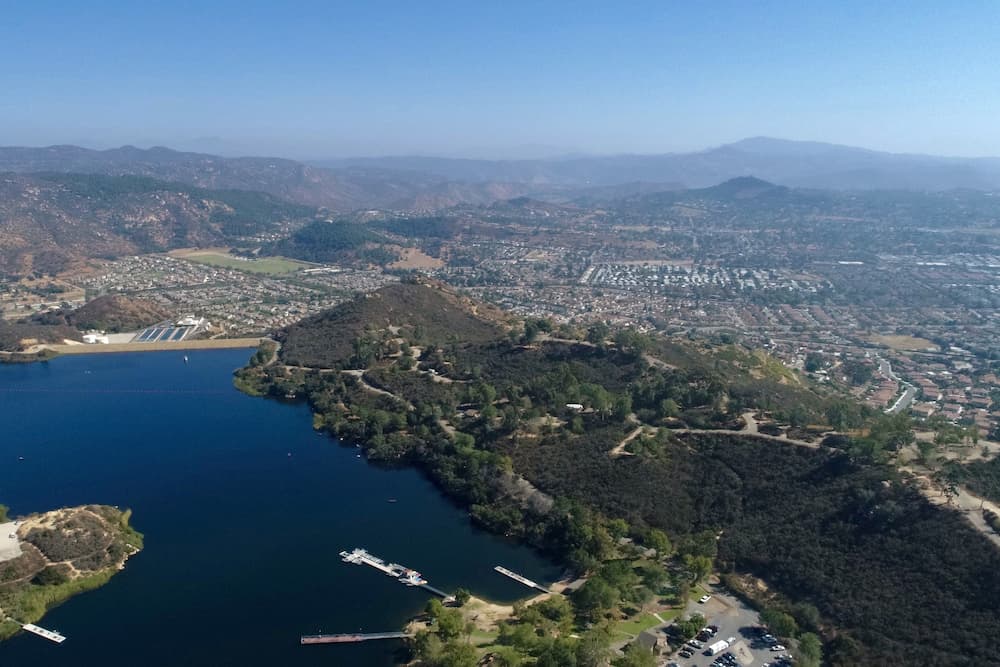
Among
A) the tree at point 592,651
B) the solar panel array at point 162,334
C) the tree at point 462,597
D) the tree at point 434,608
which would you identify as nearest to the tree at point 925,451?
the tree at point 592,651

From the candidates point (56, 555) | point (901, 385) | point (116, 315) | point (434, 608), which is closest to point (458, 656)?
point (434, 608)

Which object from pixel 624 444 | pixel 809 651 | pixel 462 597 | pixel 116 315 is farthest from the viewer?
pixel 116 315

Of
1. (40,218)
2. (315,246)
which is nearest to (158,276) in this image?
(315,246)

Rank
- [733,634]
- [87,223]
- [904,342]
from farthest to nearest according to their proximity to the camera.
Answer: [87,223], [904,342], [733,634]

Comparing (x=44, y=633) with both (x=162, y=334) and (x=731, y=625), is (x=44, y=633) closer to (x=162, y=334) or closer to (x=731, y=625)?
(x=731, y=625)

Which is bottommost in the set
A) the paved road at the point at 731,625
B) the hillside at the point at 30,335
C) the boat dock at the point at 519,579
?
the boat dock at the point at 519,579

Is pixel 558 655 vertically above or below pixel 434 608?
above

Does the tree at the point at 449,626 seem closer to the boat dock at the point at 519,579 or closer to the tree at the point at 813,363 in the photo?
the boat dock at the point at 519,579
